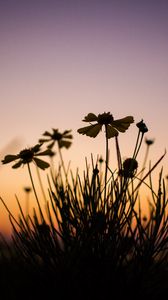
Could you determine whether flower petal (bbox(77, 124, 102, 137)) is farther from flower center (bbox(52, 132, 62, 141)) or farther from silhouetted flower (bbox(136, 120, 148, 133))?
flower center (bbox(52, 132, 62, 141))

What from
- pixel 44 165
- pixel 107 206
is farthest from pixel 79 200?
pixel 44 165

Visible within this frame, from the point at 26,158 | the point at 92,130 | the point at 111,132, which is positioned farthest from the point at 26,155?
the point at 111,132

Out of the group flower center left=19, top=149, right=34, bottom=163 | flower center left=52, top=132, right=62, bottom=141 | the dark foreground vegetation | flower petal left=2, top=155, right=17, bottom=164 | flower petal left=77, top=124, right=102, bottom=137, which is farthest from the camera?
flower center left=52, top=132, right=62, bottom=141

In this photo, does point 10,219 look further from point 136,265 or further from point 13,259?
point 136,265

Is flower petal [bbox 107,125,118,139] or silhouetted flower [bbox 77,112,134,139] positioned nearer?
flower petal [bbox 107,125,118,139]

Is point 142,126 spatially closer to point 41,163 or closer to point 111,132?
point 111,132

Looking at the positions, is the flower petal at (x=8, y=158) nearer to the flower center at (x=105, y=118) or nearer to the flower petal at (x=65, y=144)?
the flower center at (x=105, y=118)

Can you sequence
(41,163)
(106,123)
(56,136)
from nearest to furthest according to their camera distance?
(106,123), (41,163), (56,136)

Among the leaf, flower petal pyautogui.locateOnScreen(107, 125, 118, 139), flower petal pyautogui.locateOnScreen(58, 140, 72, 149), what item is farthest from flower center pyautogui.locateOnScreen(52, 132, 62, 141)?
flower petal pyautogui.locateOnScreen(107, 125, 118, 139)

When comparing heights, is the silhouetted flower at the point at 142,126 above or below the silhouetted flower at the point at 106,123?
below

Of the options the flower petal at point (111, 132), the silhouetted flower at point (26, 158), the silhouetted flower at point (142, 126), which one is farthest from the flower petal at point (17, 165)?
the silhouetted flower at point (142, 126)

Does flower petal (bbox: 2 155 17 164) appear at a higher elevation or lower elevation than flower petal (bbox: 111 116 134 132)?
lower

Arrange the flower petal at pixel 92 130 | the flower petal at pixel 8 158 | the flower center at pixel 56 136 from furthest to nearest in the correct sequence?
1. the flower center at pixel 56 136
2. the flower petal at pixel 8 158
3. the flower petal at pixel 92 130
